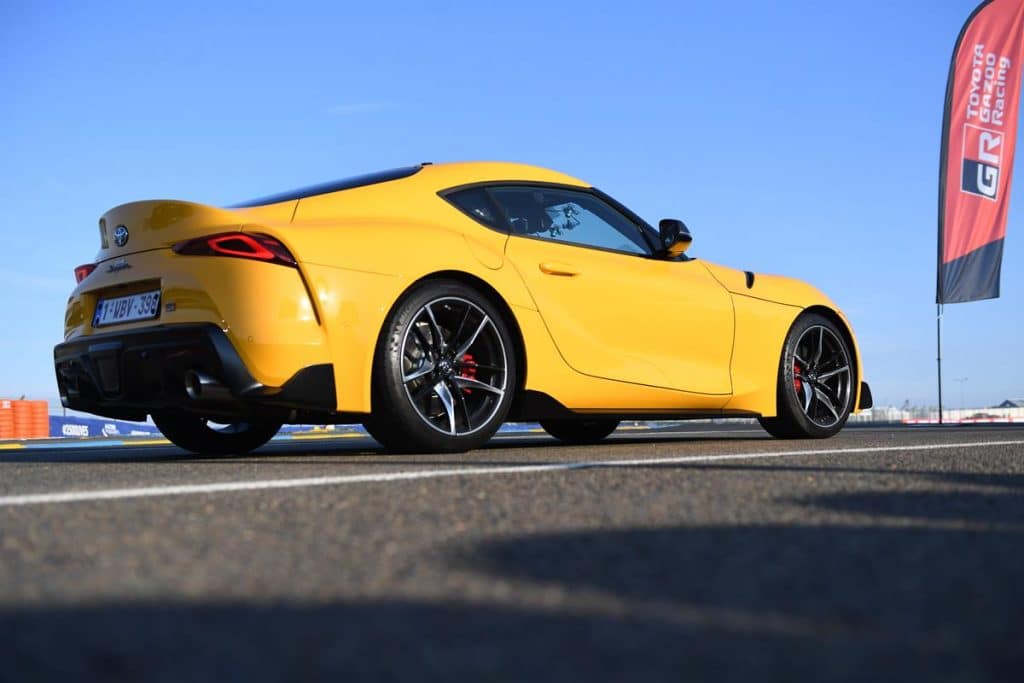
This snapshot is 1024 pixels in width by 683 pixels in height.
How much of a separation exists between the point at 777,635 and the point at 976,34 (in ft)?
67.1

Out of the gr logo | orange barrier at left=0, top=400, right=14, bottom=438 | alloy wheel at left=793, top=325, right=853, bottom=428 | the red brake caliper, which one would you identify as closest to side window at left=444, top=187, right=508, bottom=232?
the red brake caliper

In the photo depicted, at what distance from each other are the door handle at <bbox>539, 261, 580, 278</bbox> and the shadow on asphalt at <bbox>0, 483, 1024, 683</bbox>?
346cm

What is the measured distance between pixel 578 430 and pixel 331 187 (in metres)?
2.94

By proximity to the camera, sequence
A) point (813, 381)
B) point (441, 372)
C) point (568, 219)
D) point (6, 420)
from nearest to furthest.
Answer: point (441, 372), point (568, 219), point (813, 381), point (6, 420)

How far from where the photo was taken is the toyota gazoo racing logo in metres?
5.36

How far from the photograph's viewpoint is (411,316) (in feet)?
16.8

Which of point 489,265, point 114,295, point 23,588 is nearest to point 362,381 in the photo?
point 489,265

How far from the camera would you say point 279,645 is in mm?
1583

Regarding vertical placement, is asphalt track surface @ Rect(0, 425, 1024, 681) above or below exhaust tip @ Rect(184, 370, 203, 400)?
below

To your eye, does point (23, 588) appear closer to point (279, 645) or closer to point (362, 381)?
point (279, 645)

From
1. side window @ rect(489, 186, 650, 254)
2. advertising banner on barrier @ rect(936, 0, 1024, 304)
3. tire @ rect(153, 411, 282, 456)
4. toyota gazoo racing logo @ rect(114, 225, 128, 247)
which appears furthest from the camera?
advertising banner on barrier @ rect(936, 0, 1024, 304)

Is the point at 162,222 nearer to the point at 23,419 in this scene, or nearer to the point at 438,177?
the point at 438,177

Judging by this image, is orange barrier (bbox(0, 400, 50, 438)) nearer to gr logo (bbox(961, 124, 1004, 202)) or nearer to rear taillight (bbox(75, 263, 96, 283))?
gr logo (bbox(961, 124, 1004, 202))

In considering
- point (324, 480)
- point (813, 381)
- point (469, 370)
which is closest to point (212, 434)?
point (469, 370)
